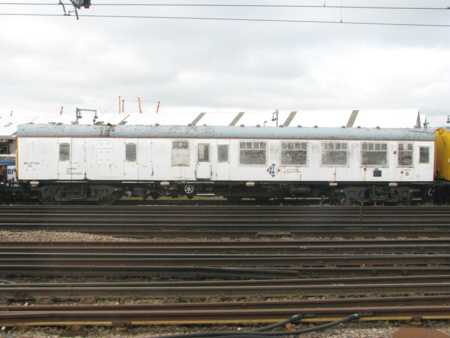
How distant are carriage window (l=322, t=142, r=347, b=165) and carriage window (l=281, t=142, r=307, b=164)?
2.91 ft

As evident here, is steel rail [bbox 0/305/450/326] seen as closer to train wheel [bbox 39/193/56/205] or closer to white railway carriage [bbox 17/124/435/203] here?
white railway carriage [bbox 17/124/435/203]

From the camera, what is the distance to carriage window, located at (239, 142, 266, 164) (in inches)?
642

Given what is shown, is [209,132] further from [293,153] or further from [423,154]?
[423,154]

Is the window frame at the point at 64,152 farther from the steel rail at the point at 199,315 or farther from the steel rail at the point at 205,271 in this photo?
the steel rail at the point at 199,315

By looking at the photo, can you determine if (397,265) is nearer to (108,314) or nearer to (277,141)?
(108,314)

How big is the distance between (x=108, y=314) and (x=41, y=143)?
13.2 m

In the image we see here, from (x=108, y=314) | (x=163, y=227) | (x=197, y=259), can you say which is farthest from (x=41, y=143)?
(x=108, y=314)

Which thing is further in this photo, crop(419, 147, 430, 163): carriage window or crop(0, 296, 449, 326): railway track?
crop(419, 147, 430, 163): carriage window

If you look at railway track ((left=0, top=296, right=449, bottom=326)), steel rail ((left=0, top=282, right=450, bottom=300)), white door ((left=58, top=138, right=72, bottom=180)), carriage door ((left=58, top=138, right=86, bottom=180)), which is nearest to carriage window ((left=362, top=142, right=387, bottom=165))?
steel rail ((left=0, top=282, right=450, bottom=300))

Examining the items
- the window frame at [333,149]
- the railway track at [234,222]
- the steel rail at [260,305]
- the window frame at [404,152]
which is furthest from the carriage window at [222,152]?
the steel rail at [260,305]

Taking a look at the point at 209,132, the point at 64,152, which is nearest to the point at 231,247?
the point at 209,132

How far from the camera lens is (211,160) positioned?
16266mm

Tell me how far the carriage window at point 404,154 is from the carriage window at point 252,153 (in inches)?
Answer: 235

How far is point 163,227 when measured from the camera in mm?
10703
